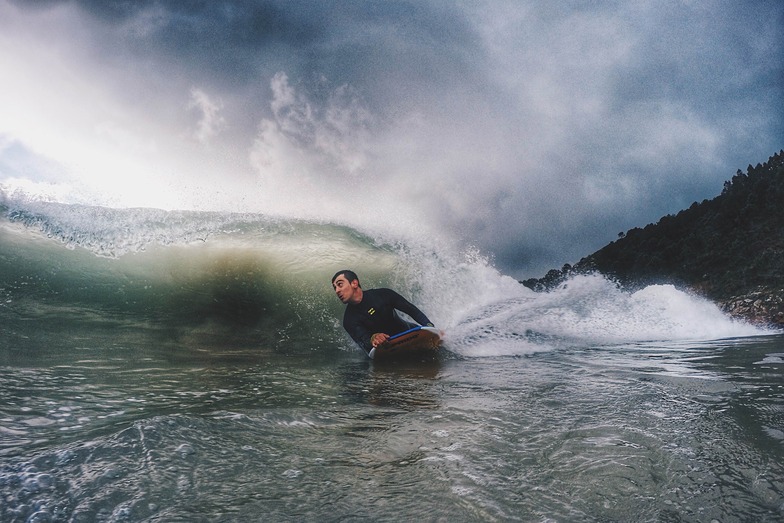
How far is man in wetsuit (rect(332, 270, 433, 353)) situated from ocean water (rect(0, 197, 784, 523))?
1.39ft

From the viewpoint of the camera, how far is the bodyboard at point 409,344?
18.3 ft

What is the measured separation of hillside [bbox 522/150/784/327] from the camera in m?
27.6

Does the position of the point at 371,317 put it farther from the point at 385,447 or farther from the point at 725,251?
the point at 725,251

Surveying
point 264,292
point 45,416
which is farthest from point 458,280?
point 45,416

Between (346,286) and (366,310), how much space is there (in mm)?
461

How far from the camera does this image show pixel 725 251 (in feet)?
116

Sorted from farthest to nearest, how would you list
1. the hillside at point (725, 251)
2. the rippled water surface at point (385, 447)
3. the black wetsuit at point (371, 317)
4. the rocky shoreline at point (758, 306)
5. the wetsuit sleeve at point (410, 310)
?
1. the hillside at point (725, 251)
2. the rocky shoreline at point (758, 306)
3. the wetsuit sleeve at point (410, 310)
4. the black wetsuit at point (371, 317)
5. the rippled water surface at point (385, 447)

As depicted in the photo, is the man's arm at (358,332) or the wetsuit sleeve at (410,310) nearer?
the man's arm at (358,332)

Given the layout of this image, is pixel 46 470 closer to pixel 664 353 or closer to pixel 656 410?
pixel 656 410

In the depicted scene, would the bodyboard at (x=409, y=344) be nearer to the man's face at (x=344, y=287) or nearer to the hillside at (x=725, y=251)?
the man's face at (x=344, y=287)

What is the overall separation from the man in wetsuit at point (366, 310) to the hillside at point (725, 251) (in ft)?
75.3

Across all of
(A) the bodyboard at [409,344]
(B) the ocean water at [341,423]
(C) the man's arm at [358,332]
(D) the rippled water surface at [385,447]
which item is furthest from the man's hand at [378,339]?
(D) the rippled water surface at [385,447]

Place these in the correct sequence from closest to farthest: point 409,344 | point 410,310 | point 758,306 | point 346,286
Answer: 1. point 409,344
2. point 346,286
3. point 410,310
4. point 758,306

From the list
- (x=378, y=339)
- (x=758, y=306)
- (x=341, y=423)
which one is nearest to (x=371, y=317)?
(x=378, y=339)
